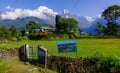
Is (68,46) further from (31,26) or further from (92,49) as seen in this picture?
(31,26)

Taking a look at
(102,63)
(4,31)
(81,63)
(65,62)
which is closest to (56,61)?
(65,62)

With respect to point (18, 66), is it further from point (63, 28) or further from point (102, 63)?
point (63, 28)

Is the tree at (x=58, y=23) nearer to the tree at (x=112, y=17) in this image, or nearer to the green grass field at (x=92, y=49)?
the tree at (x=112, y=17)

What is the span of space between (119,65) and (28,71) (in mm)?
7699

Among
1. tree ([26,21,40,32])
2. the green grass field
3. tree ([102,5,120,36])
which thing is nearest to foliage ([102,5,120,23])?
tree ([102,5,120,36])

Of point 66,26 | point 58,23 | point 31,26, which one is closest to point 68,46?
point 66,26

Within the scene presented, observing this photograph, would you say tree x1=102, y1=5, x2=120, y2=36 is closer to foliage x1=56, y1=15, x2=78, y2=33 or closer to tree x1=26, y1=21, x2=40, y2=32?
foliage x1=56, y1=15, x2=78, y2=33

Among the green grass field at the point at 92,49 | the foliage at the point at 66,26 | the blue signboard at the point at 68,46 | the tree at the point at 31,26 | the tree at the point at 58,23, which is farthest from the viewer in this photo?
the tree at the point at 31,26

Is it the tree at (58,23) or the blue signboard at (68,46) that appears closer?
the blue signboard at (68,46)

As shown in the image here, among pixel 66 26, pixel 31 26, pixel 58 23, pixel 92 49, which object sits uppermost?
pixel 58 23

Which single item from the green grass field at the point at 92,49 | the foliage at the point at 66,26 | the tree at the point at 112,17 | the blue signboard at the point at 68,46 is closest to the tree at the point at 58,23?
the foliage at the point at 66,26

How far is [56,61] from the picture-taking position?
2570 cm

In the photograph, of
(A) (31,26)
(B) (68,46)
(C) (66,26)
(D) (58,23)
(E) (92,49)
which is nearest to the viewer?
(B) (68,46)

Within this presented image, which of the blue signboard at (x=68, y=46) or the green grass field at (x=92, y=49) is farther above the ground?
the blue signboard at (x=68, y=46)
